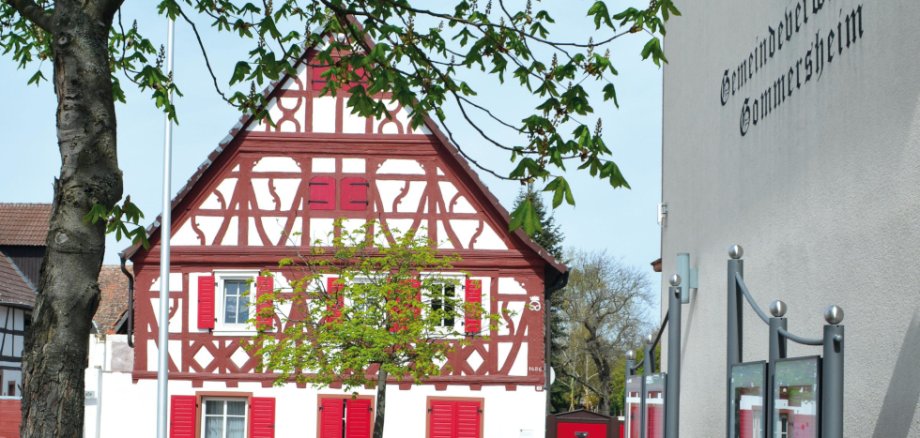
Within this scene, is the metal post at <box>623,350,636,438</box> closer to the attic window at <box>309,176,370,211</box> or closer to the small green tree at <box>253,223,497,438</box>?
the small green tree at <box>253,223,497,438</box>

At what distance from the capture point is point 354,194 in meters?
27.0

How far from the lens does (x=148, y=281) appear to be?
89.6 feet

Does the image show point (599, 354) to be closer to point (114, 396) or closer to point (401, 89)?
point (114, 396)

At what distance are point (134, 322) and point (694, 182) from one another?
58.6ft

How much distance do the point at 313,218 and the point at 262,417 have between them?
13.3 ft

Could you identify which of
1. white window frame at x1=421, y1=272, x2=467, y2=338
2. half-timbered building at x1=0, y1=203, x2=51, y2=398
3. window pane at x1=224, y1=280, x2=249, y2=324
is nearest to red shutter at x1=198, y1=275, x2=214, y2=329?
window pane at x1=224, y1=280, x2=249, y2=324

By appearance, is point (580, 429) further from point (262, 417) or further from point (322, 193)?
point (322, 193)

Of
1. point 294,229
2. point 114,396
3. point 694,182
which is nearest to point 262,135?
point 294,229

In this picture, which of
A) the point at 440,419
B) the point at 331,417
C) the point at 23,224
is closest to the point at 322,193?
the point at 331,417

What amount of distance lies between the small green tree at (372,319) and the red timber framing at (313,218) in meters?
1.79

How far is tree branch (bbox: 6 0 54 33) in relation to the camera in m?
7.27

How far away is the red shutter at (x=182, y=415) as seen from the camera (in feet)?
86.8

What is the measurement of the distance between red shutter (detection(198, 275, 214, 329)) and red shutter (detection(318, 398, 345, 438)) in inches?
109

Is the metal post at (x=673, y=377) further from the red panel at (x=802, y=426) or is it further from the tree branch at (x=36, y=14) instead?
the tree branch at (x=36, y=14)
